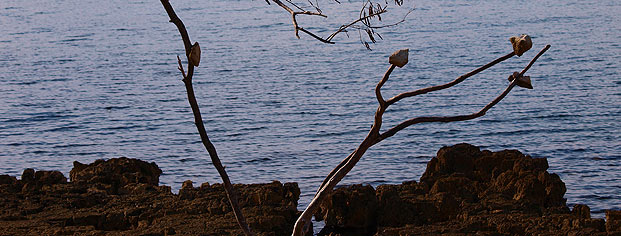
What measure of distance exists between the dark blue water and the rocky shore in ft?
4.68

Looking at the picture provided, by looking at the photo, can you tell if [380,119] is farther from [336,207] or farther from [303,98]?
[303,98]

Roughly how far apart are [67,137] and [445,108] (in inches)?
234

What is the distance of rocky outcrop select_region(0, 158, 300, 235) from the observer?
6.25 metres

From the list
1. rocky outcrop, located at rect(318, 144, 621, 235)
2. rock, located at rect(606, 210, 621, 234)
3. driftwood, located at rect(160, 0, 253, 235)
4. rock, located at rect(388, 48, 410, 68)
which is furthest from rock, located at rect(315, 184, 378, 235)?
rock, located at rect(388, 48, 410, 68)

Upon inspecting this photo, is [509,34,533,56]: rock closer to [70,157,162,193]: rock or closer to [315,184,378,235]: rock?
[315,184,378,235]: rock

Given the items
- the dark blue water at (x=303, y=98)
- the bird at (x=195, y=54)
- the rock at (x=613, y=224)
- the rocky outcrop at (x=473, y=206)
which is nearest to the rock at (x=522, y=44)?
the bird at (x=195, y=54)

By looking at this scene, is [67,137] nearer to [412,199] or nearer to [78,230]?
[78,230]

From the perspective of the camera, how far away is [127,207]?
6.81 m

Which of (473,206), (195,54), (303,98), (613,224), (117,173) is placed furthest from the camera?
(303,98)

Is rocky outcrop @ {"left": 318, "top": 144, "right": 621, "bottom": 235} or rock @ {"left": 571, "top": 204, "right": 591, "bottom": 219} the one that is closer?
rocky outcrop @ {"left": 318, "top": 144, "right": 621, "bottom": 235}

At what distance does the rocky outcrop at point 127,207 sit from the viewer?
6.25 meters

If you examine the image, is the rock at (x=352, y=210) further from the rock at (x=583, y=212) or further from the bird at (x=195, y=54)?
the bird at (x=195, y=54)

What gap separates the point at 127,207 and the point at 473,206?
111 inches

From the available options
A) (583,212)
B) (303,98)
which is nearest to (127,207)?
(583,212)
